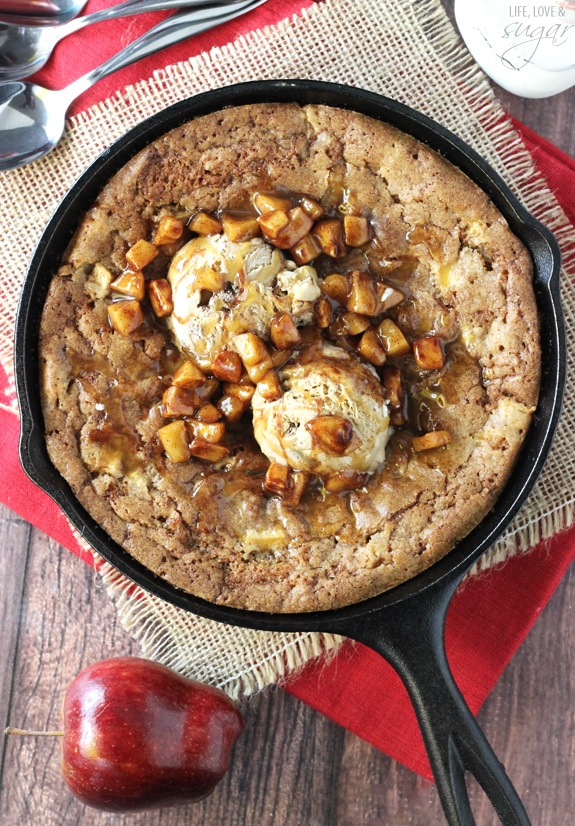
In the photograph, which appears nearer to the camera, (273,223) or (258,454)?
(273,223)

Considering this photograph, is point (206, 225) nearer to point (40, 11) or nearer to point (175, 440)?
point (175, 440)

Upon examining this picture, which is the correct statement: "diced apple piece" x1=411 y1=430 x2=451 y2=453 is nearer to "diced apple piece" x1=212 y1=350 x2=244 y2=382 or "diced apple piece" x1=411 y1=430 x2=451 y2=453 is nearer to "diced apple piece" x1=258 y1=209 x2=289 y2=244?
"diced apple piece" x1=212 y1=350 x2=244 y2=382

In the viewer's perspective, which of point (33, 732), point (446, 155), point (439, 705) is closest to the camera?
point (439, 705)

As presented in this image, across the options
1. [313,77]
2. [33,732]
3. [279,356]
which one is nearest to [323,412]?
[279,356]

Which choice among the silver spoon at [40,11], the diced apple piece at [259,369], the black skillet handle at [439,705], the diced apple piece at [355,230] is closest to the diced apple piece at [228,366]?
the diced apple piece at [259,369]

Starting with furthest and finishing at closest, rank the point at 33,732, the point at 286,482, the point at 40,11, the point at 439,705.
Answer: the point at 40,11 → the point at 33,732 → the point at 286,482 → the point at 439,705

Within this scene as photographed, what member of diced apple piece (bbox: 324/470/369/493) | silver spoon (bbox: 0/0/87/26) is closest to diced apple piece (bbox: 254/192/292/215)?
diced apple piece (bbox: 324/470/369/493)

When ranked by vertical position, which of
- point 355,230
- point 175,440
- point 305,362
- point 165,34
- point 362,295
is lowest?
point 175,440
